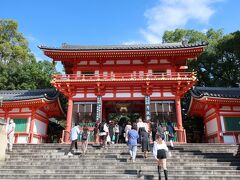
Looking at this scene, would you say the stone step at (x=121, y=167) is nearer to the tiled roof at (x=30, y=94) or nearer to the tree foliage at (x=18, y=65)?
the tiled roof at (x=30, y=94)

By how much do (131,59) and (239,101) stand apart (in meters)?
9.84

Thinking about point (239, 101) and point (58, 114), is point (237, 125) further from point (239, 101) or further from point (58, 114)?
point (58, 114)

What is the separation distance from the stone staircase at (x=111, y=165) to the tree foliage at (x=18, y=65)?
19113mm

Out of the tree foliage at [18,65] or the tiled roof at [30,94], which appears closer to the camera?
the tiled roof at [30,94]

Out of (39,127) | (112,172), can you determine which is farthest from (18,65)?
(112,172)

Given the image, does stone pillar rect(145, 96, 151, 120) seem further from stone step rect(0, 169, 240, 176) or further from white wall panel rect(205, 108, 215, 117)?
stone step rect(0, 169, 240, 176)

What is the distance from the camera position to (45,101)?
69.1 feet

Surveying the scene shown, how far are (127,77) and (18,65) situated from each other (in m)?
17.8

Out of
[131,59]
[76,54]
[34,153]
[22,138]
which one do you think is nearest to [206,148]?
[34,153]

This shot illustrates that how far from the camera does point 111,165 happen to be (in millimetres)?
11273

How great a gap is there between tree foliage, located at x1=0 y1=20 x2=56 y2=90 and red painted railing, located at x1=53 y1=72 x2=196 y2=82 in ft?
40.3

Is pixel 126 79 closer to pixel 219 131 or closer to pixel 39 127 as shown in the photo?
pixel 219 131

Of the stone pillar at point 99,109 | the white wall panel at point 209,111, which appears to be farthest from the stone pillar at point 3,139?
the white wall panel at point 209,111

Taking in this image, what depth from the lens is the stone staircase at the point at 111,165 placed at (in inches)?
397
